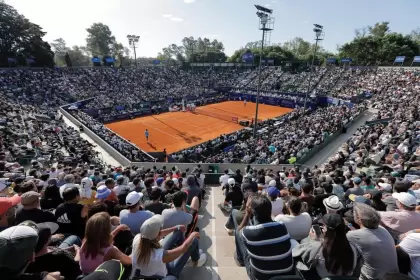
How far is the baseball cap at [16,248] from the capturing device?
2.31 metres

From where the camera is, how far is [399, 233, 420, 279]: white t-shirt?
337 centimetres

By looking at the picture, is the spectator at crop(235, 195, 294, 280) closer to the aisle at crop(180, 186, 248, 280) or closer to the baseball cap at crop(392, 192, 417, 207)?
the aisle at crop(180, 186, 248, 280)

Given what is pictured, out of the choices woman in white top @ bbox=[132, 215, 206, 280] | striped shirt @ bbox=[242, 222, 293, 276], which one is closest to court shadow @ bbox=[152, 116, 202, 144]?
woman in white top @ bbox=[132, 215, 206, 280]

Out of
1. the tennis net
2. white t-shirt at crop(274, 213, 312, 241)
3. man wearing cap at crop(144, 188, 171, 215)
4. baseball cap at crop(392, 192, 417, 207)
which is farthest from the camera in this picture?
the tennis net

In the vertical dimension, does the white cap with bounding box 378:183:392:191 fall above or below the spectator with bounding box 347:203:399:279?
below

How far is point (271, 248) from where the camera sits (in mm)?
3289

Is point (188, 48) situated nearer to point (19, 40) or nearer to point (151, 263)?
point (19, 40)

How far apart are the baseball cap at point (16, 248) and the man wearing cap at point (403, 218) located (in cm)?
564

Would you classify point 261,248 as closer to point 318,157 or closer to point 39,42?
point 318,157

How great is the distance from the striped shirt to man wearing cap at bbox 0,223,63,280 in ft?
8.16

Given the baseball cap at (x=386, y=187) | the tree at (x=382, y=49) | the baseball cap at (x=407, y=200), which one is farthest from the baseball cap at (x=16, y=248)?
the tree at (x=382, y=49)

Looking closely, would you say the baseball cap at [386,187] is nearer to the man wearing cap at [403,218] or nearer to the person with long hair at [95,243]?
the man wearing cap at [403,218]

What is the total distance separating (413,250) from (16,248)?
4.92 meters

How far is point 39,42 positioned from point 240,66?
176 feet
